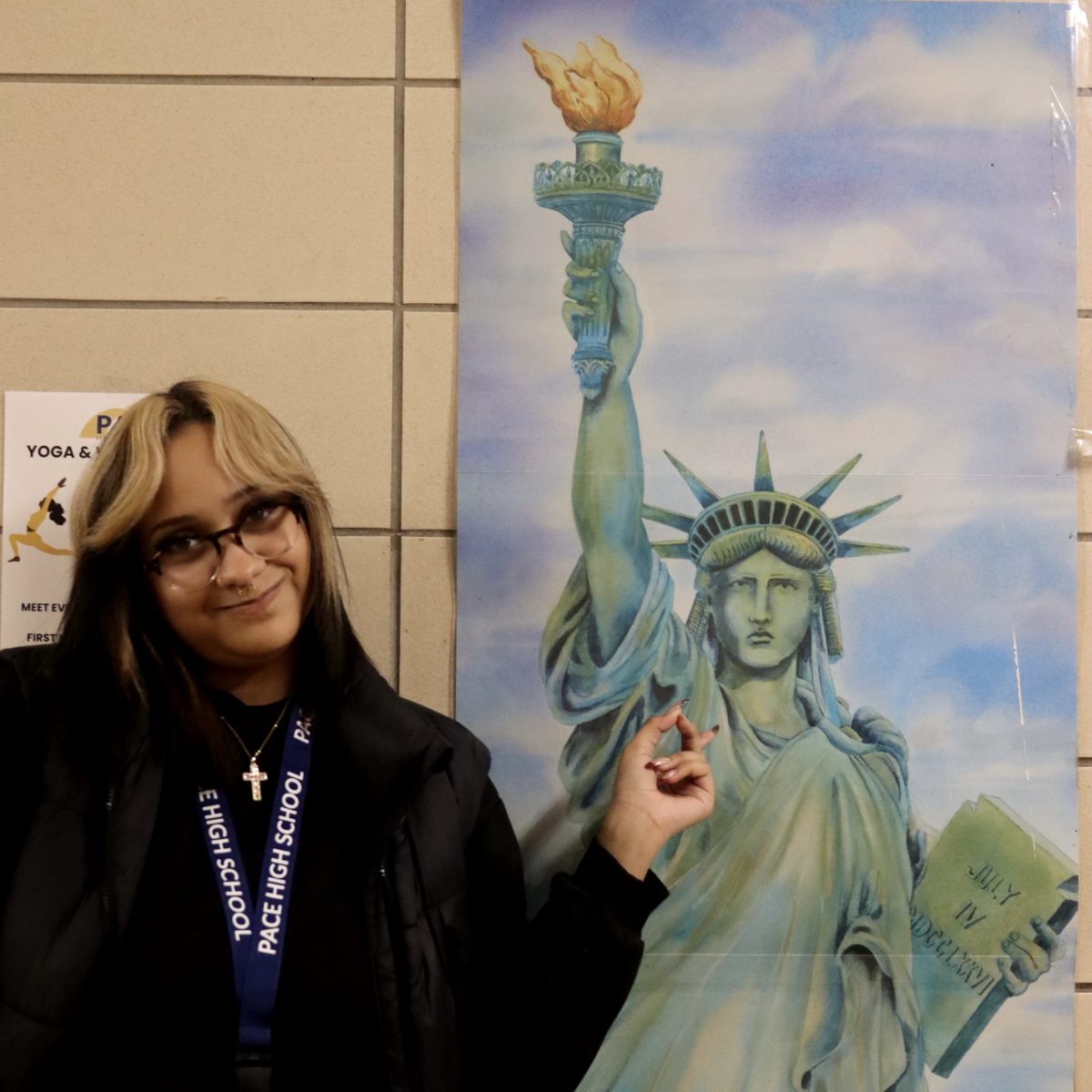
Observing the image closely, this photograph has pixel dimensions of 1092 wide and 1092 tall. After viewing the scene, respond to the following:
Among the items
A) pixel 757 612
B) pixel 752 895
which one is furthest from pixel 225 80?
pixel 752 895

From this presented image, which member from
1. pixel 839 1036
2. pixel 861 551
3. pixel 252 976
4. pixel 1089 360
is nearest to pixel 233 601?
pixel 252 976

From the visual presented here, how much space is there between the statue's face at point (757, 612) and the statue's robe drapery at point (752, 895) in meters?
0.07

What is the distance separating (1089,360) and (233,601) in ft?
4.93

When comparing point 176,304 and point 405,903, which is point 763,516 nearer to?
point 405,903

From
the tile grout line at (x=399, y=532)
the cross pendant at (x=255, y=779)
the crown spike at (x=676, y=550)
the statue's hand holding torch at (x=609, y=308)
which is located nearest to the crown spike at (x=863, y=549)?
the crown spike at (x=676, y=550)

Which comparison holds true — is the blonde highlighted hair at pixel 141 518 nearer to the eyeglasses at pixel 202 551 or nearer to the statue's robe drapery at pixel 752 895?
the eyeglasses at pixel 202 551

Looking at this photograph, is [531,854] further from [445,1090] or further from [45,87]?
[45,87]

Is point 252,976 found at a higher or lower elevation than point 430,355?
lower

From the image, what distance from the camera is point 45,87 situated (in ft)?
6.20

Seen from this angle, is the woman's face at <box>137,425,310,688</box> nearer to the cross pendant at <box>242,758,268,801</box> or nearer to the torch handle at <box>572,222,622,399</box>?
the cross pendant at <box>242,758,268,801</box>

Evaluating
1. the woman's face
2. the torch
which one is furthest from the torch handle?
the woman's face

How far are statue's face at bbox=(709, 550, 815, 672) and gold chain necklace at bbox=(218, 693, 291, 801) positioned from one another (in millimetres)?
757

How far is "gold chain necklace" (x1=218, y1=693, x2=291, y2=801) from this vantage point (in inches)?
57.4

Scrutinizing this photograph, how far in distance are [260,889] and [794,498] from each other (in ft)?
3.51
